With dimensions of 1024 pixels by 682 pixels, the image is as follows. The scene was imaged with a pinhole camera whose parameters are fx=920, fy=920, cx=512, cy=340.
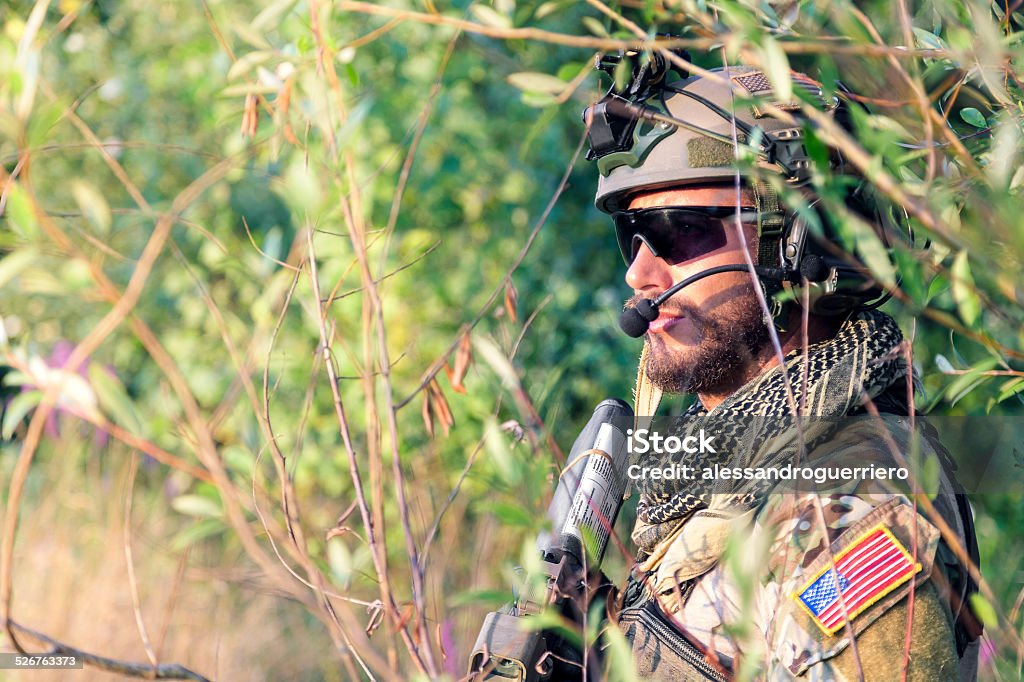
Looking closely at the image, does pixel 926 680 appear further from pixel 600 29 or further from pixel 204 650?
pixel 204 650

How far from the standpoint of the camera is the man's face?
6.39 ft

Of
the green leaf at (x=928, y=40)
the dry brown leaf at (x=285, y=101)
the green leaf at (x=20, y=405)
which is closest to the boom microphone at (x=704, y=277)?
the green leaf at (x=928, y=40)

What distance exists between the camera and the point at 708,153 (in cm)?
194

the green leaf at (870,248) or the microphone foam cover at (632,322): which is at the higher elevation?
the green leaf at (870,248)

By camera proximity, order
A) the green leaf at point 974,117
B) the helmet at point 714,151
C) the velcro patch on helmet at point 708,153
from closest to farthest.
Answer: the green leaf at point 974,117, the helmet at point 714,151, the velcro patch on helmet at point 708,153

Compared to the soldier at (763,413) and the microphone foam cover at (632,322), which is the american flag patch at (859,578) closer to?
the soldier at (763,413)

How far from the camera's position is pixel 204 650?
4109 millimetres

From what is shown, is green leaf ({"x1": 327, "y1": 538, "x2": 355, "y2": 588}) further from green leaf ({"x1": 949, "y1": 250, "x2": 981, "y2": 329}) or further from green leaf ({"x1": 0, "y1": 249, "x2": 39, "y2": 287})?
green leaf ({"x1": 949, "y1": 250, "x2": 981, "y2": 329})

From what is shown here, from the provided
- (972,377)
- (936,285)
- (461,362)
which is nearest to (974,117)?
(936,285)

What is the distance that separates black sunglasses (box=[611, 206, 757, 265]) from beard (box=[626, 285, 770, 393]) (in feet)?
0.38

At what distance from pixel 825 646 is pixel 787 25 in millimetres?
963

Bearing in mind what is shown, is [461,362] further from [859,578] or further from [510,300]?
[859,578]

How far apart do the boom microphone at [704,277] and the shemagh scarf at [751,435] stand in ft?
0.45

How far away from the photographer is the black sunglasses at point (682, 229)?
1968 mm
